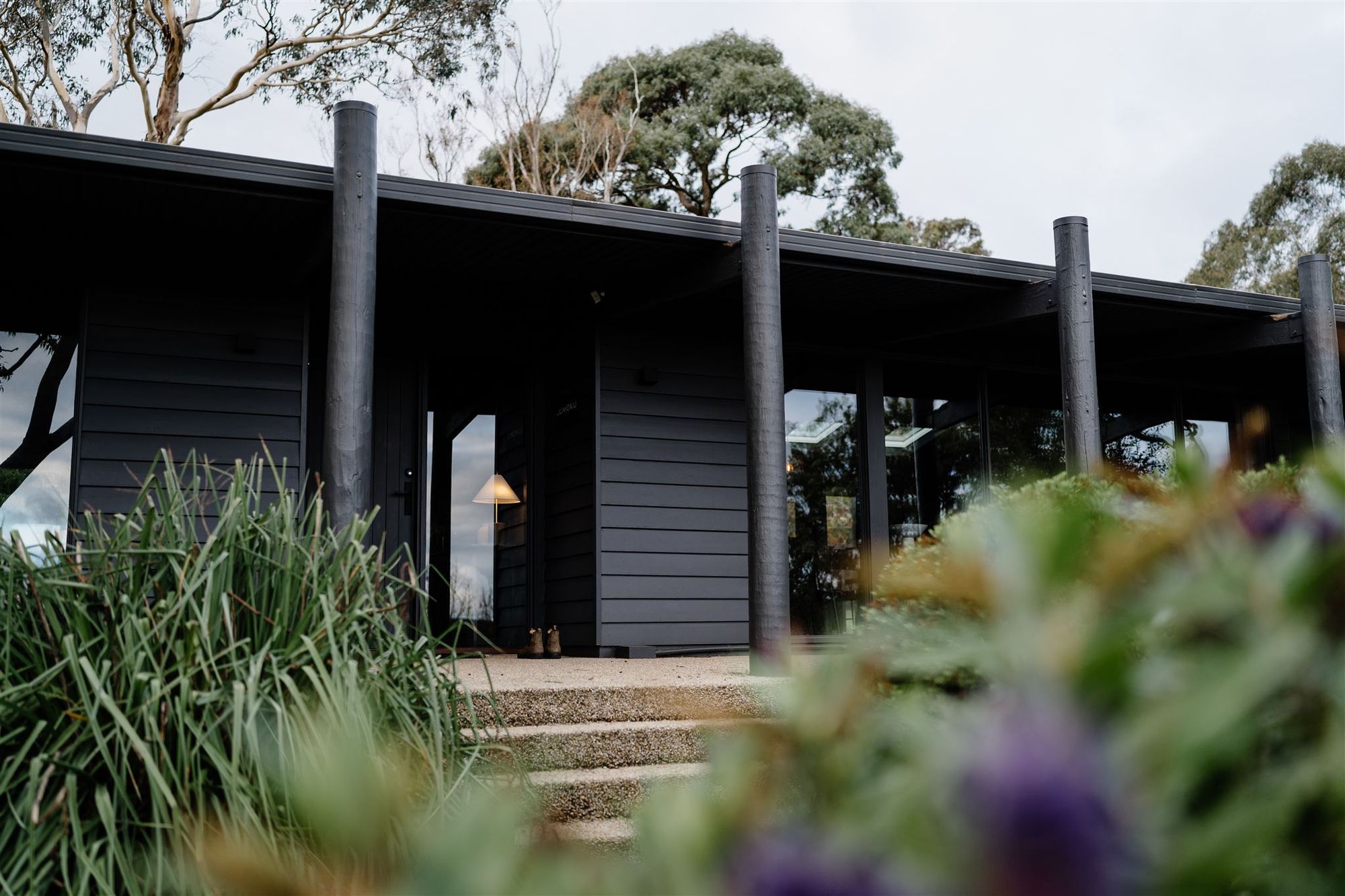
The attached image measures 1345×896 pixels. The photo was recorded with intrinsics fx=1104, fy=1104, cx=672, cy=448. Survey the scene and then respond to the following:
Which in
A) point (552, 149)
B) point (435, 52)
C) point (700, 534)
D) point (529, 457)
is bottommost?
point (700, 534)

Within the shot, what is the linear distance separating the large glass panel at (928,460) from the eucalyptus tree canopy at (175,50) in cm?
1199

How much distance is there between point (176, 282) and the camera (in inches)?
243

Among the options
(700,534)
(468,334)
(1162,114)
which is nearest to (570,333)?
(468,334)

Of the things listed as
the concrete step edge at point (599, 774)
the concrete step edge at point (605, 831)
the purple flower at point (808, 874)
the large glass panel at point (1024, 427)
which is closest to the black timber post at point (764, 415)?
the concrete step edge at point (599, 774)

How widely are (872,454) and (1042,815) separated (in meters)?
7.66

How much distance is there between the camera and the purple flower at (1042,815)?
22 cm

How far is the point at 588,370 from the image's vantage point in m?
7.21

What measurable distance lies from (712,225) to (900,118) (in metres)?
18.0

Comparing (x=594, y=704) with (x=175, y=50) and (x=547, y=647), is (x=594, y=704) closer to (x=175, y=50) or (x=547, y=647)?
(x=547, y=647)

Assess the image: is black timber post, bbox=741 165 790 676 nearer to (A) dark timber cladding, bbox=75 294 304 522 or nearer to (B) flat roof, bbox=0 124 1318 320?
(B) flat roof, bbox=0 124 1318 320

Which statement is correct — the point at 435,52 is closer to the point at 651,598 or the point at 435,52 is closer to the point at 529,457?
the point at 529,457

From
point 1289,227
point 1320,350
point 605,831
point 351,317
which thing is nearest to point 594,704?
point 605,831

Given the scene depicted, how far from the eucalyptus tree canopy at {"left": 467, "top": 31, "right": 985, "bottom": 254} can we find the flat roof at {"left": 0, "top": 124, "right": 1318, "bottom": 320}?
13.1 metres

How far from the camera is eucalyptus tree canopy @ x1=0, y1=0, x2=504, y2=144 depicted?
50.1 ft
